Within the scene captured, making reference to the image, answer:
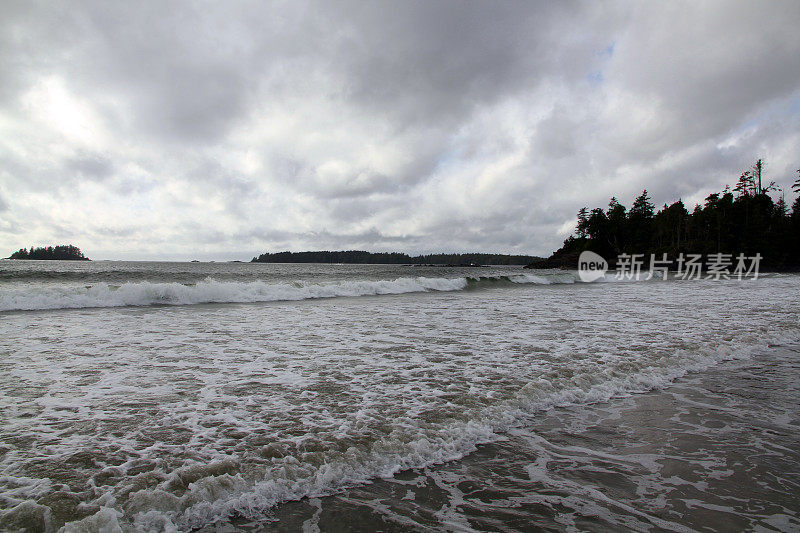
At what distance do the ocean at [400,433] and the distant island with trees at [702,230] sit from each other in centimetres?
6664

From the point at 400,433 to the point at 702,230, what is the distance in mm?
83394

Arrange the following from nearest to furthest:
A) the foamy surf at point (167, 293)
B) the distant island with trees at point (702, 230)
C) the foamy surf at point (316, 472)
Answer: the foamy surf at point (316, 472)
the foamy surf at point (167, 293)
the distant island with trees at point (702, 230)

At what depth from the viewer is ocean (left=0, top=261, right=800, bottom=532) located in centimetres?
263

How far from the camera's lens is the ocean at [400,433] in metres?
2.63

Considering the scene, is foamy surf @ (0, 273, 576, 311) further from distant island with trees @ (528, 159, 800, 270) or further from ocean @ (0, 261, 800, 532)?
distant island with trees @ (528, 159, 800, 270)

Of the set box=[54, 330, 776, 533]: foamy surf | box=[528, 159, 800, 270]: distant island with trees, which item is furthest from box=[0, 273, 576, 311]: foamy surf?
box=[528, 159, 800, 270]: distant island with trees

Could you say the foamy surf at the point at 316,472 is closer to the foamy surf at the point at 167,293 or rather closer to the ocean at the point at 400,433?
the ocean at the point at 400,433

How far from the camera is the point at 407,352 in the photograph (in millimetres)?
7355

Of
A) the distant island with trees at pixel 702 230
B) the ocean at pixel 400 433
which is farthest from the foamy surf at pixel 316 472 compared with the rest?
the distant island with trees at pixel 702 230

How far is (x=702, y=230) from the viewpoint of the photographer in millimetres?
67750

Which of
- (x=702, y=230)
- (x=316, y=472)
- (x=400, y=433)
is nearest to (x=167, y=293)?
(x=400, y=433)

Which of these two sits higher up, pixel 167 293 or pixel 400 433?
pixel 167 293

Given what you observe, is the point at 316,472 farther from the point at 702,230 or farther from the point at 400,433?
the point at 702,230

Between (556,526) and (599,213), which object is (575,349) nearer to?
(556,526)
